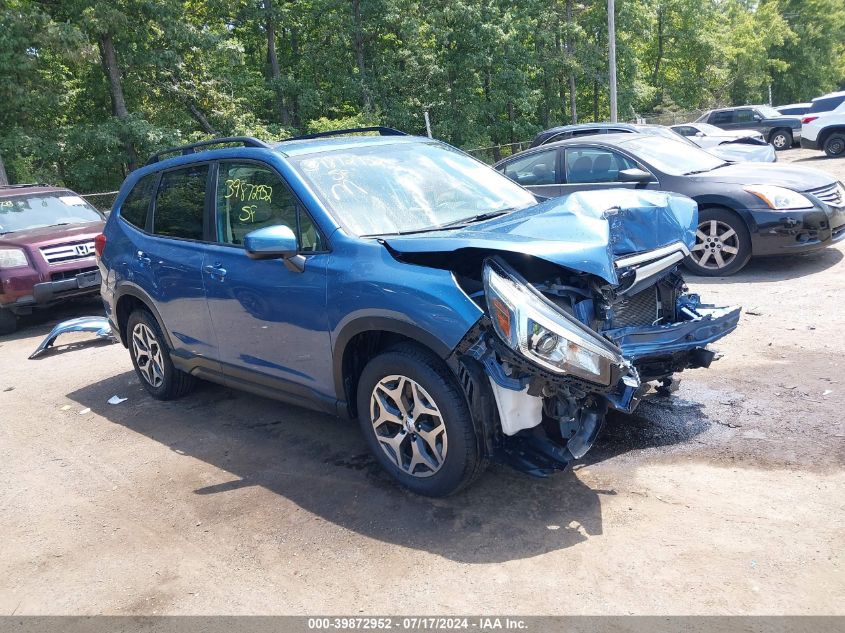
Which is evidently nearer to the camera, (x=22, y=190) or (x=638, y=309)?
(x=638, y=309)

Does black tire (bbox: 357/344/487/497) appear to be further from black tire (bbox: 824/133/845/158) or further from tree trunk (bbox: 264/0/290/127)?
tree trunk (bbox: 264/0/290/127)

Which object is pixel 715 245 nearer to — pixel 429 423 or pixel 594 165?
pixel 594 165

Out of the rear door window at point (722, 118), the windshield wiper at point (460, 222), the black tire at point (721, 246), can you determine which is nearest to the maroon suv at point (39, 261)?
the windshield wiper at point (460, 222)

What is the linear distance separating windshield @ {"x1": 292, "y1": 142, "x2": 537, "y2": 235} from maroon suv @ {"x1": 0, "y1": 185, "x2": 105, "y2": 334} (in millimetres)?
6191

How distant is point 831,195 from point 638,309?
5.01 metres

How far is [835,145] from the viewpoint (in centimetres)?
2123

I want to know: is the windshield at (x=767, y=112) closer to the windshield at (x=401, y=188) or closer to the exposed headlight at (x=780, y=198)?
the exposed headlight at (x=780, y=198)

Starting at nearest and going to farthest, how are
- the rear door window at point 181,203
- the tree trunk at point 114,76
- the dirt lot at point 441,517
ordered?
1. the dirt lot at point 441,517
2. the rear door window at point 181,203
3. the tree trunk at point 114,76

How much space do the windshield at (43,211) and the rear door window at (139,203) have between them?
201 inches

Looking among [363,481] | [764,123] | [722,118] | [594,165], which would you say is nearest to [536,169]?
[594,165]

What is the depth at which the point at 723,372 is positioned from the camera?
5312 millimetres

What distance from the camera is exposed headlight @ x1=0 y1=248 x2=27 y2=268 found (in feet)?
30.4

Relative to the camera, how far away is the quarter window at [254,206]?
4.29 m

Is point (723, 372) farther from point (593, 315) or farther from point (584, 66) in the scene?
point (584, 66)
